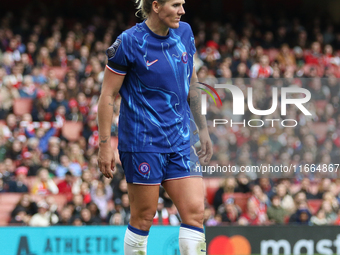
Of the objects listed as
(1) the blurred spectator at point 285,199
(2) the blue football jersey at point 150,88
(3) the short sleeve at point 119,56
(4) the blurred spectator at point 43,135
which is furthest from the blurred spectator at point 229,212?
(3) the short sleeve at point 119,56

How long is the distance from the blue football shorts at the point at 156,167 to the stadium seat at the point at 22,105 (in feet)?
26.7

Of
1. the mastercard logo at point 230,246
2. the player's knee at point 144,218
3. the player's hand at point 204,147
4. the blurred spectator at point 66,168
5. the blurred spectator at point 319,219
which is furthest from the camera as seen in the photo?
the blurred spectator at point 66,168

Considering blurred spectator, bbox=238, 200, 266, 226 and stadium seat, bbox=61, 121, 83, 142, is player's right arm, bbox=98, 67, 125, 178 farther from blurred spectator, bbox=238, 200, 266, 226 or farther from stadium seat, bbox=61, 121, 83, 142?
stadium seat, bbox=61, 121, 83, 142

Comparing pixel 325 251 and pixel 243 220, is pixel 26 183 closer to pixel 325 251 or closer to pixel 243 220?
pixel 243 220

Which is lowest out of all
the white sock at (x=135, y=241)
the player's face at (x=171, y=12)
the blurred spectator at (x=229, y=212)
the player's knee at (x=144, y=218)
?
the blurred spectator at (x=229, y=212)

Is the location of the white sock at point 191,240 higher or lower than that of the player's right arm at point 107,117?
lower

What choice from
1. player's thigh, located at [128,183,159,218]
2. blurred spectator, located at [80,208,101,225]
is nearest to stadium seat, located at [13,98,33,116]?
blurred spectator, located at [80,208,101,225]

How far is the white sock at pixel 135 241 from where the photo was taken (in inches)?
124

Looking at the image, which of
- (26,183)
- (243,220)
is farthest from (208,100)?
(26,183)

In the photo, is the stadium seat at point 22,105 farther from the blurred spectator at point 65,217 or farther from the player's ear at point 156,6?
the player's ear at point 156,6

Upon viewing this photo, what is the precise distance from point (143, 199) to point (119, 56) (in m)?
0.84

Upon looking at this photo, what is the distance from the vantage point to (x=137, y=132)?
312cm

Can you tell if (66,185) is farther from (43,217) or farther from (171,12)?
(171,12)

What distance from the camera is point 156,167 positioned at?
3088 mm
